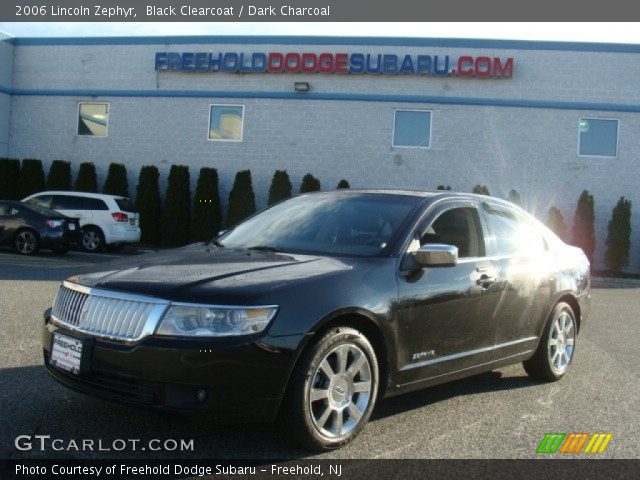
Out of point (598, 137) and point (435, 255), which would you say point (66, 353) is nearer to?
point (435, 255)

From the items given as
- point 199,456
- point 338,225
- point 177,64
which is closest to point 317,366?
point 199,456

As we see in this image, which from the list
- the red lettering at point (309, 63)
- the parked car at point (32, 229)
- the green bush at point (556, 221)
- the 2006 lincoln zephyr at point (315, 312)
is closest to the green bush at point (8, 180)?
the parked car at point (32, 229)

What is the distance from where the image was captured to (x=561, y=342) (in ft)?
20.6

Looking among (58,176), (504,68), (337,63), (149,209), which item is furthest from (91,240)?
(504,68)

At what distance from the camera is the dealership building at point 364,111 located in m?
20.6

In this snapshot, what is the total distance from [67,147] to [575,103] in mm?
15693

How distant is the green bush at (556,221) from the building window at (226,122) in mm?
9353

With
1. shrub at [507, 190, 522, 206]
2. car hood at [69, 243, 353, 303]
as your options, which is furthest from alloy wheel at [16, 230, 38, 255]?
car hood at [69, 243, 353, 303]

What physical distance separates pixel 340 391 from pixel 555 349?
2784mm

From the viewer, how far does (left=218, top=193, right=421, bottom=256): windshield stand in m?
4.84

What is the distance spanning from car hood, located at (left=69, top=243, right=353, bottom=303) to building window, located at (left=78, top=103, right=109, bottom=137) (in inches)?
772

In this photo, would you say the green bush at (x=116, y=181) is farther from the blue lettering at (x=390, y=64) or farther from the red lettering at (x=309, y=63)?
the blue lettering at (x=390, y=64)

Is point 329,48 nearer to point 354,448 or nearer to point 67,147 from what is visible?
point 67,147

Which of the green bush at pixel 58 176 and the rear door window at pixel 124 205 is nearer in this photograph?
the rear door window at pixel 124 205
